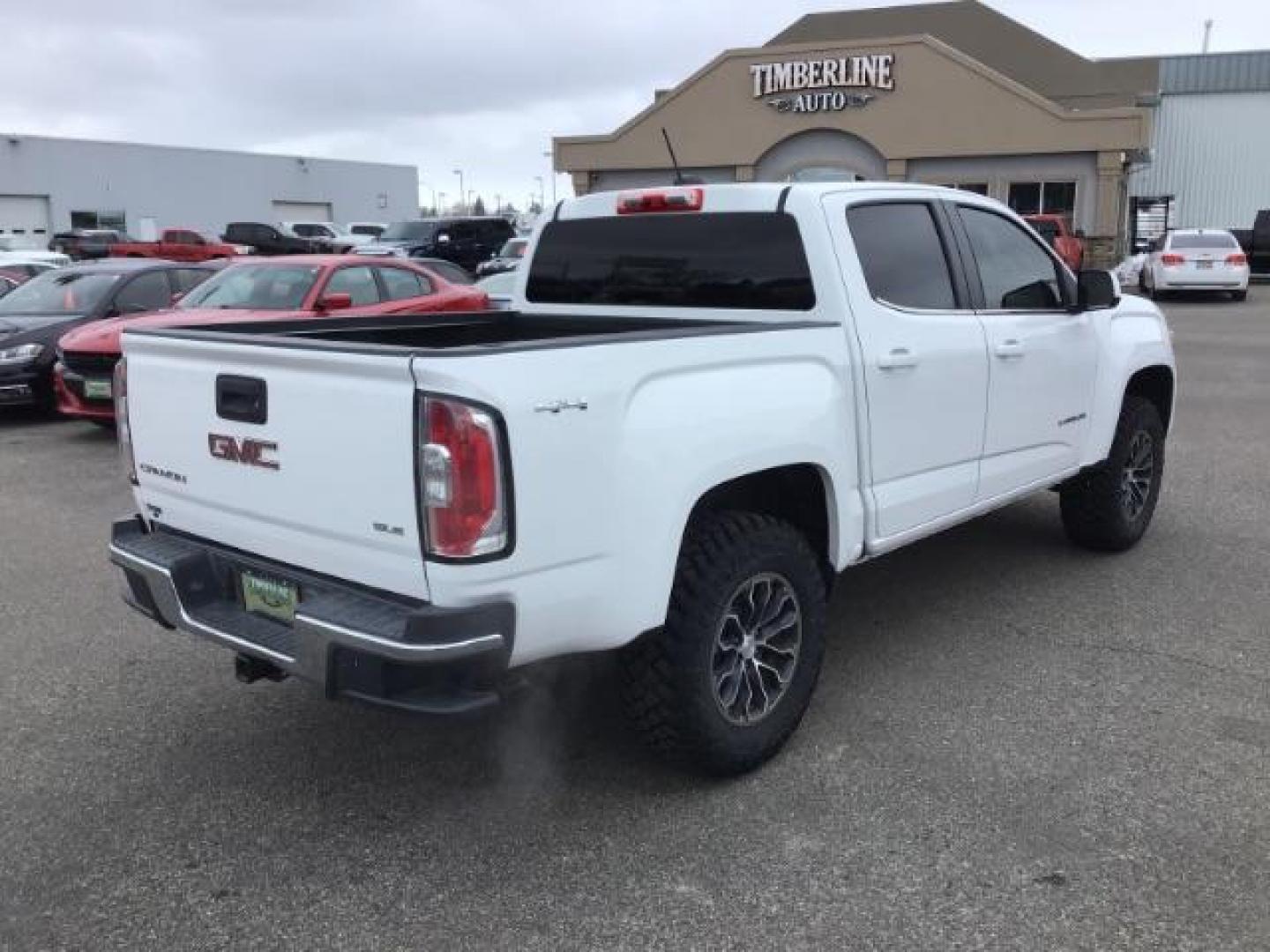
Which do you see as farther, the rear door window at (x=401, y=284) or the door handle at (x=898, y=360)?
the rear door window at (x=401, y=284)

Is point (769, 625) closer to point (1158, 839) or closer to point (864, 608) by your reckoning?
point (1158, 839)

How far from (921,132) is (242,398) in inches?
1142

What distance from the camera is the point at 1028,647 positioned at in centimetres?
491

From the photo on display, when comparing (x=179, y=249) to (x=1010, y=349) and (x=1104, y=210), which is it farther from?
(x=1010, y=349)

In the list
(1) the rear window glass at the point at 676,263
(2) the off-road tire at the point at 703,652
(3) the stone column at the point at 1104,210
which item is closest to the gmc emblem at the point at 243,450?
(2) the off-road tire at the point at 703,652

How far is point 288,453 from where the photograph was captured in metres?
3.26

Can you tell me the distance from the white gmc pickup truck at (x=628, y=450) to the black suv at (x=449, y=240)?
25.3 m

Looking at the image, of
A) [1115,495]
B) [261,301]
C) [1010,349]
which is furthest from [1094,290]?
[261,301]

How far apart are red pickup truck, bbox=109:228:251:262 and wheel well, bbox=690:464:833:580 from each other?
93.0 feet

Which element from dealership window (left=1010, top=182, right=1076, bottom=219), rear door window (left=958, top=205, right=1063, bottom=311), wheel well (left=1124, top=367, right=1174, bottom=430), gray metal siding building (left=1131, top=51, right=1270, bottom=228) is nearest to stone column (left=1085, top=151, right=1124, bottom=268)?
dealership window (left=1010, top=182, right=1076, bottom=219)

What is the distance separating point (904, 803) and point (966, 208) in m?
2.67

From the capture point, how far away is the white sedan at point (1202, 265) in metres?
23.9

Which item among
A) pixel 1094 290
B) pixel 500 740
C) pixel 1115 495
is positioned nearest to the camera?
pixel 500 740

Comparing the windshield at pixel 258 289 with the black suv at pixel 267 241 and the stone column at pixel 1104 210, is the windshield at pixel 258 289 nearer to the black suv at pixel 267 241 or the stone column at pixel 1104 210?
the stone column at pixel 1104 210
